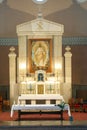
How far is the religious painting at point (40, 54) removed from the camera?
1792 centimetres

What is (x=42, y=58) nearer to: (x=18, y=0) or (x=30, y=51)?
(x=30, y=51)

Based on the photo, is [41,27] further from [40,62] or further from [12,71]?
[12,71]

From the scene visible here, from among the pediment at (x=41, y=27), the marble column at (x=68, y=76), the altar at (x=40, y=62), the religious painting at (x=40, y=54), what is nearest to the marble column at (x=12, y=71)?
the altar at (x=40, y=62)

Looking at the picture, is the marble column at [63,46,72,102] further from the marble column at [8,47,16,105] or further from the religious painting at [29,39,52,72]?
the marble column at [8,47,16,105]

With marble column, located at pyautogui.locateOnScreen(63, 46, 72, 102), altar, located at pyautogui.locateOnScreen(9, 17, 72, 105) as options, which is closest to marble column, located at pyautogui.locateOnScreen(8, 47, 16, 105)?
altar, located at pyautogui.locateOnScreen(9, 17, 72, 105)

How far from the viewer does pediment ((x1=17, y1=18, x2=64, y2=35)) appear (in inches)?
696

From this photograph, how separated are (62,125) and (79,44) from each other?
14.0 meters

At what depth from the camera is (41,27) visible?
17.8m

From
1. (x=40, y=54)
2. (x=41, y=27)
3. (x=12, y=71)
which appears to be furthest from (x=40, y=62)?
(x=41, y=27)

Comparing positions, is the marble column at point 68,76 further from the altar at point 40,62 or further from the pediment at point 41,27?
the pediment at point 41,27

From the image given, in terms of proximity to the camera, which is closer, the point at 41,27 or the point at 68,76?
the point at 41,27

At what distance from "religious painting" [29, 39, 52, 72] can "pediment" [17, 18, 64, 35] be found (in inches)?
21.7

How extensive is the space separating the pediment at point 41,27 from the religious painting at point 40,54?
0.55m

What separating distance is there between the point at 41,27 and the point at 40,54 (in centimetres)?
142
